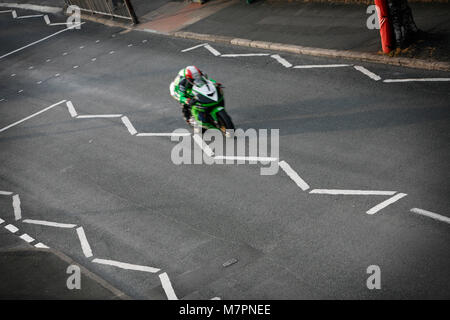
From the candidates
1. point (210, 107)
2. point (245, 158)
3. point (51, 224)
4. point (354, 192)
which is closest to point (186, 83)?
point (210, 107)

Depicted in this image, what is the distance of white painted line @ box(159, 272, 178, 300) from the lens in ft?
26.6

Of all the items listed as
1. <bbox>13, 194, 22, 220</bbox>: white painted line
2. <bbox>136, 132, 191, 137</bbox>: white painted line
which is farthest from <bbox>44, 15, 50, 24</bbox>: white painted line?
<bbox>13, 194, 22, 220</bbox>: white painted line

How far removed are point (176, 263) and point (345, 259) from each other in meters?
2.99

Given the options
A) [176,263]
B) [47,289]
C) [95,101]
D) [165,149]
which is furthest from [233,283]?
[95,101]

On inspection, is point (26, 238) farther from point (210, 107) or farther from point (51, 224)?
point (210, 107)

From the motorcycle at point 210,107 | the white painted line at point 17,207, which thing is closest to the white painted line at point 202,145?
the motorcycle at point 210,107

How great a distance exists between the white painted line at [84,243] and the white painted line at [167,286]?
6.08ft

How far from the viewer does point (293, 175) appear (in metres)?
10.1

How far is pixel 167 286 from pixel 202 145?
4.62 m

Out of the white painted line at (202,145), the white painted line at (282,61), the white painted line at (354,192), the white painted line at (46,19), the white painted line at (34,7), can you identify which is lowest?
the white painted line at (354,192)

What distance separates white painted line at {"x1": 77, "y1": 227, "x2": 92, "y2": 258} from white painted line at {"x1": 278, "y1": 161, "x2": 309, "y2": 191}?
435cm

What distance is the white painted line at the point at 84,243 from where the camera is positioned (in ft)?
31.5

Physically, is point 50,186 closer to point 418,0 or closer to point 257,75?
point 257,75

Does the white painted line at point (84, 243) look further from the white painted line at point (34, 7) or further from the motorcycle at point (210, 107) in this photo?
the white painted line at point (34, 7)
